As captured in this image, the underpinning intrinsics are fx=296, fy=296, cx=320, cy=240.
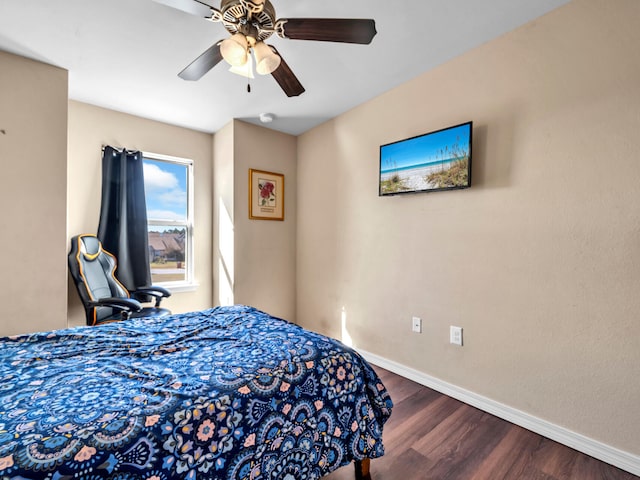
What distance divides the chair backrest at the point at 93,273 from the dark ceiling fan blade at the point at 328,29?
2480mm

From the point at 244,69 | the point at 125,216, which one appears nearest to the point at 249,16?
the point at 244,69

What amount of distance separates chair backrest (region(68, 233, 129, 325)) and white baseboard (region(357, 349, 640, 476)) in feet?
8.59

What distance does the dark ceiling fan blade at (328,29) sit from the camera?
138 centimetres

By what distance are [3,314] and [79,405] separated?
1962mm

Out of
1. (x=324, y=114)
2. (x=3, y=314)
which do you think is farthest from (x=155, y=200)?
(x=324, y=114)

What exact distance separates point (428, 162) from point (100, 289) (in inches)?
119

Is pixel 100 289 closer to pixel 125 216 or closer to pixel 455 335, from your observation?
pixel 125 216

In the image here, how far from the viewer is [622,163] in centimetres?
154

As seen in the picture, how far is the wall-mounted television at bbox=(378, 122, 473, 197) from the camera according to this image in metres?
2.09

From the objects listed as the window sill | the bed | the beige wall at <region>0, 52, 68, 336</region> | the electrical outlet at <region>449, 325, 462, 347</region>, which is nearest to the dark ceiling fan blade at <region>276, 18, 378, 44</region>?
the bed

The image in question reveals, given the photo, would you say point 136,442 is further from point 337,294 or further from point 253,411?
point 337,294

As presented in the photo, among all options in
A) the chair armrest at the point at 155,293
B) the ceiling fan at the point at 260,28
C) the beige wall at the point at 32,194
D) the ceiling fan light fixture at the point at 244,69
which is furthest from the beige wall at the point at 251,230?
Answer: the ceiling fan at the point at 260,28

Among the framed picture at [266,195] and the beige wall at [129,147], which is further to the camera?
the framed picture at [266,195]

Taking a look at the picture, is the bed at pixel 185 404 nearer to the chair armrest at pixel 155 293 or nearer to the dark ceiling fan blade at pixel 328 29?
the chair armrest at pixel 155 293
